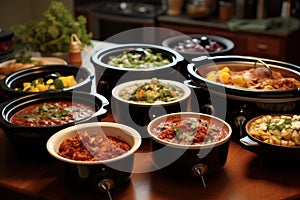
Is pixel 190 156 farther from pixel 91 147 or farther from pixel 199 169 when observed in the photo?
pixel 91 147

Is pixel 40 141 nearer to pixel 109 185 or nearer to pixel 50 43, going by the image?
pixel 109 185

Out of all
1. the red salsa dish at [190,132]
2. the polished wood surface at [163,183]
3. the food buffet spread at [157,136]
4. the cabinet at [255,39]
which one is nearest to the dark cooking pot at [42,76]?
the food buffet spread at [157,136]

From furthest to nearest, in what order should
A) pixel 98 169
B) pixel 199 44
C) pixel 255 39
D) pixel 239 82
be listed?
1. pixel 255 39
2. pixel 199 44
3. pixel 239 82
4. pixel 98 169

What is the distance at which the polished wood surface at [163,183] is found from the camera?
144 centimetres

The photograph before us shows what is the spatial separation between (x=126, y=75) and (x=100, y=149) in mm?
536

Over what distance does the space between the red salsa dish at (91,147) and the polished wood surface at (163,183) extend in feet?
0.37

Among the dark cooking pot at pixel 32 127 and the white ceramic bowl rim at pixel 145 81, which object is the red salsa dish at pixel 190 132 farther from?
the dark cooking pot at pixel 32 127

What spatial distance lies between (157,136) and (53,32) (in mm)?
1270

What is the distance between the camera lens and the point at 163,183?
1.50m

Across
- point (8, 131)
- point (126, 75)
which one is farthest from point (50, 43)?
point (8, 131)

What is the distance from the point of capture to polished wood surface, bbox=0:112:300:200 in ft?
4.71

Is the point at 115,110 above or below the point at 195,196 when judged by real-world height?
above

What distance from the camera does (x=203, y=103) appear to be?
1785mm

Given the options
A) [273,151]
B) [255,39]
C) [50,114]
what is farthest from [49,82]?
[255,39]
